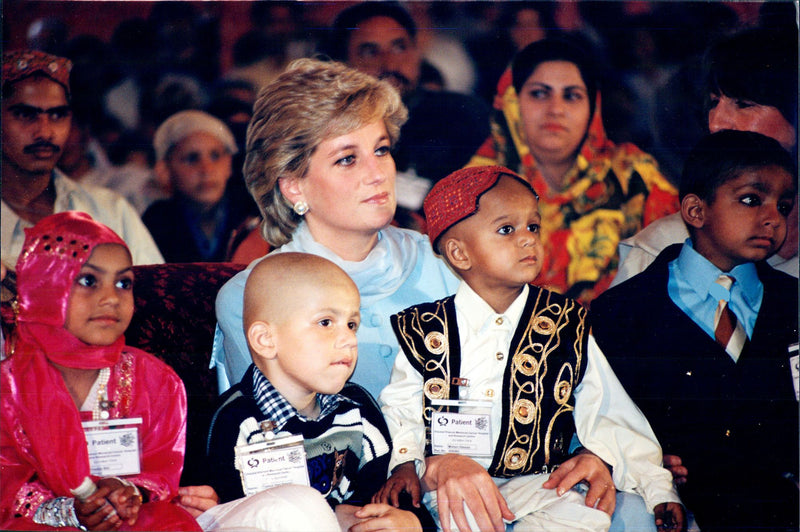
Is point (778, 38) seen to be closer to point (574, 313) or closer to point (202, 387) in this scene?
point (574, 313)

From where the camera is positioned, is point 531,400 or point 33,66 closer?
point 531,400

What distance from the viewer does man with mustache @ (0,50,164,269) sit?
3.14 meters

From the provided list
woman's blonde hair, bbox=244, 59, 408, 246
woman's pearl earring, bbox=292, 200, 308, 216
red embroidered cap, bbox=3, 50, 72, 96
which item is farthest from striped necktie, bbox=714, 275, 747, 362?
red embroidered cap, bbox=3, 50, 72, 96

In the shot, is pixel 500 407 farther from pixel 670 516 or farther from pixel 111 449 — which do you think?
pixel 111 449

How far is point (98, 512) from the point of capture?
262 centimetres

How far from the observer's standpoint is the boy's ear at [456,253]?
9.80 feet

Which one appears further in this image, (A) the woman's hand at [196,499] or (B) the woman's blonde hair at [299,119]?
(B) the woman's blonde hair at [299,119]

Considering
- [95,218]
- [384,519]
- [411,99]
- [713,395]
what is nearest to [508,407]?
[384,519]

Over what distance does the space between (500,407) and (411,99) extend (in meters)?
1.25

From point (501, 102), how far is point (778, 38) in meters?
1.14

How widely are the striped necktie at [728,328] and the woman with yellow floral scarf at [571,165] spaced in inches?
14.4

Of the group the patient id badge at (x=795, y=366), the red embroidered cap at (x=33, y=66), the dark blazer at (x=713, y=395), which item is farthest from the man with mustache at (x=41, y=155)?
the patient id badge at (x=795, y=366)

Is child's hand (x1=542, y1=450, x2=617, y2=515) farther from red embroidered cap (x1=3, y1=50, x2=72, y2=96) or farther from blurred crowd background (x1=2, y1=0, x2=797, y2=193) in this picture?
red embroidered cap (x1=3, y1=50, x2=72, y2=96)

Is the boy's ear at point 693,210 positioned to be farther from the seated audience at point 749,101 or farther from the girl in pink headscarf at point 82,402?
the girl in pink headscarf at point 82,402
